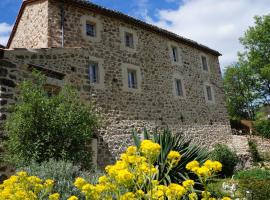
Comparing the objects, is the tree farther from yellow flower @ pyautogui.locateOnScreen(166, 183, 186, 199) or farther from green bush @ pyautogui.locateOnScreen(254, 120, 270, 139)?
yellow flower @ pyautogui.locateOnScreen(166, 183, 186, 199)

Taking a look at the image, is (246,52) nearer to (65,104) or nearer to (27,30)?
(27,30)

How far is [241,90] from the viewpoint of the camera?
115ft

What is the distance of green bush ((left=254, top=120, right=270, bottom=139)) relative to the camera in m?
24.0

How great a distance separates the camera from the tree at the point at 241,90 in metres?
33.1

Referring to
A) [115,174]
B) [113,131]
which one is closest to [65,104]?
[115,174]

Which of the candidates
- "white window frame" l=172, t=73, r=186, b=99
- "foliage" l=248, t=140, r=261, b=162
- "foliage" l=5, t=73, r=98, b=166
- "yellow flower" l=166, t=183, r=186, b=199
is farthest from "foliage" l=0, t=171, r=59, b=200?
"foliage" l=248, t=140, r=261, b=162

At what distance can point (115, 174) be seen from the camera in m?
3.07

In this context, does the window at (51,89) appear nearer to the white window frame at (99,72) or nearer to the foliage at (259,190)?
the white window frame at (99,72)

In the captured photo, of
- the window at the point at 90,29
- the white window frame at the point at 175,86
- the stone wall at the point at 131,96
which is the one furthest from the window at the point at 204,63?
the window at the point at 90,29

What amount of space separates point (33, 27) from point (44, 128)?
A: 781cm

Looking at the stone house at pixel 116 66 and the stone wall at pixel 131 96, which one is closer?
the stone wall at pixel 131 96

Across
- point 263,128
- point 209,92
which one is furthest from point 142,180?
point 263,128

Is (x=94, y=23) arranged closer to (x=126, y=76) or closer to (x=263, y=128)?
(x=126, y=76)

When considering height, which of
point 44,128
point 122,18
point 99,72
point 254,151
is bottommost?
point 254,151
